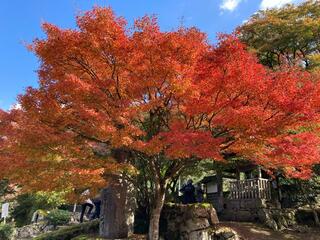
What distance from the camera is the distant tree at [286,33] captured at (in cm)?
2138

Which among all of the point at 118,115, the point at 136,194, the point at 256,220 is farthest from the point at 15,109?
the point at 256,220

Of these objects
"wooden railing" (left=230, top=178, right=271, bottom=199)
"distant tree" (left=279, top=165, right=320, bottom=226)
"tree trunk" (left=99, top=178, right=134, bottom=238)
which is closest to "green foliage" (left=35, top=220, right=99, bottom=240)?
"tree trunk" (left=99, top=178, right=134, bottom=238)

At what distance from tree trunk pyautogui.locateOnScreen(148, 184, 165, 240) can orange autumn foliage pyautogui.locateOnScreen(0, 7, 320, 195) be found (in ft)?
7.93

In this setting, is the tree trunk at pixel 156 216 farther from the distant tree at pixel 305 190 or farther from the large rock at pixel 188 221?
the distant tree at pixel 305 190

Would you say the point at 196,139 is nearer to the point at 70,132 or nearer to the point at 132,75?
the point at 132,75

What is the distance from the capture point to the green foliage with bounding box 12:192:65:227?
2377cm

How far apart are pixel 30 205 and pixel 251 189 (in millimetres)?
19665

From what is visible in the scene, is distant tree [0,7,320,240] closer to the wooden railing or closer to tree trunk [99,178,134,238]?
tree trunk [99,178,134,238]

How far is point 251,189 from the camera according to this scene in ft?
54.1

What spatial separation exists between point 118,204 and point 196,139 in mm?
5185

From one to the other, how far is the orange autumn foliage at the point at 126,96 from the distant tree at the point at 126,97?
3 centimetres

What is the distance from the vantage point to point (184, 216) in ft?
41.5

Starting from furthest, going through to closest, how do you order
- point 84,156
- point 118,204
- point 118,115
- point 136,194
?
point 136,194, point 118,204, point 84,156, point 118,115

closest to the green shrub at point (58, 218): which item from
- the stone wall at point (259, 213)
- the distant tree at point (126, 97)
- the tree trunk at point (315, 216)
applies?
the stone wall at point (259, 213)
